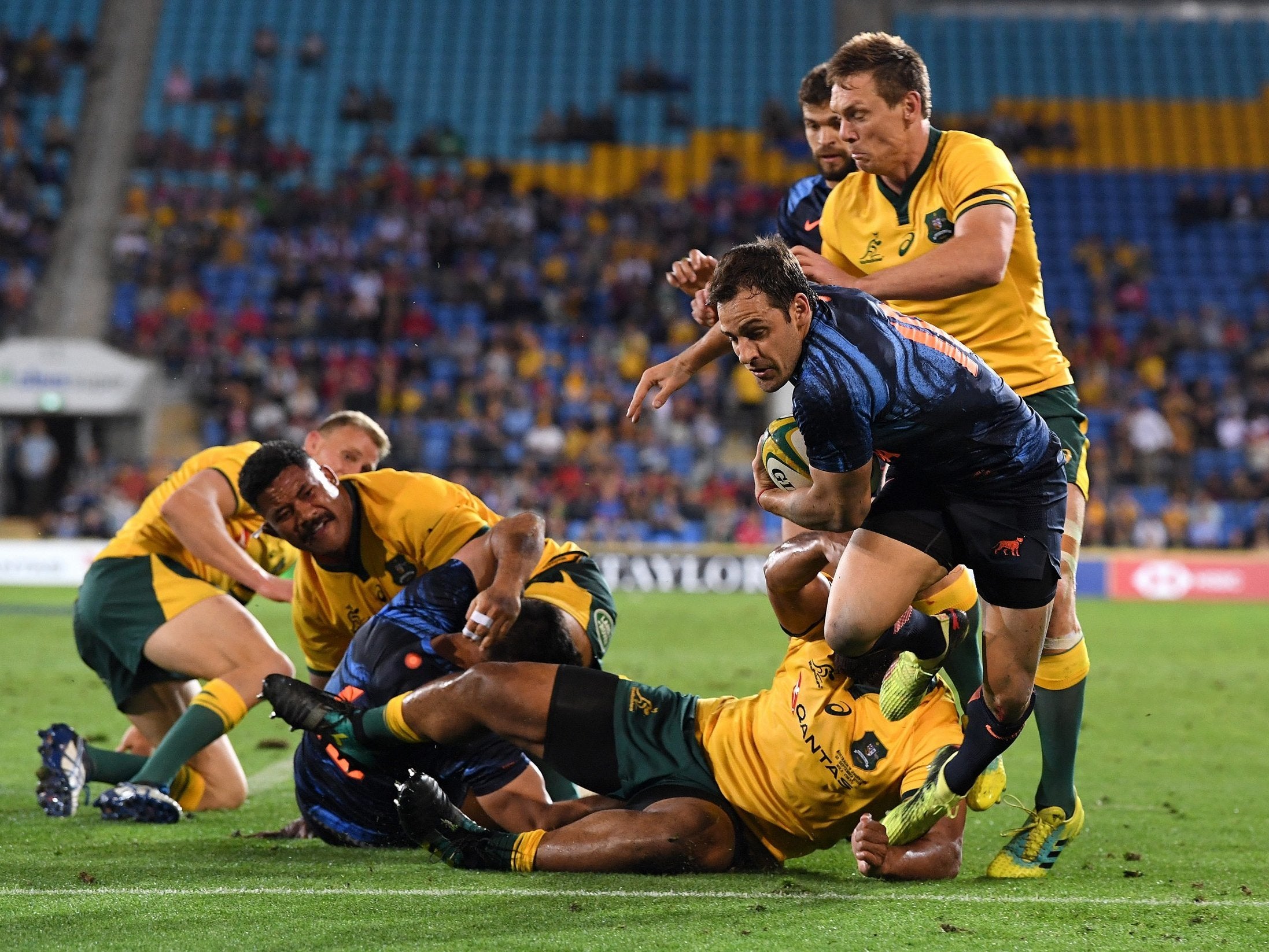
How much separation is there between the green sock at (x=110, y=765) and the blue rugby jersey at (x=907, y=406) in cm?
326

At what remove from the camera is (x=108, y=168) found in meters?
27.4

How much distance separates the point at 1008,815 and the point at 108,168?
2519cm

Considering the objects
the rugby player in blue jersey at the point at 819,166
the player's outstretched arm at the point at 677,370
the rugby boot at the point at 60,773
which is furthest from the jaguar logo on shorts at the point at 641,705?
the rugby boot at the point at 60,773

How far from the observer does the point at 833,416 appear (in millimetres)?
3916

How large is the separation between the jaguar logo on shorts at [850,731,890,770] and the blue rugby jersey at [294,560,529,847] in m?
1.15

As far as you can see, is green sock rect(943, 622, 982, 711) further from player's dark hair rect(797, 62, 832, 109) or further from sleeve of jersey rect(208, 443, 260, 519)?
sleeve of jersey rect(208, 443, 260, 519)

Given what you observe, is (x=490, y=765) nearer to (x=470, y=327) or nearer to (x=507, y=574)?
(x=507, y=574)

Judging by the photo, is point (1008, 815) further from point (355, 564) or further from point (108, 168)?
point (108, 168)

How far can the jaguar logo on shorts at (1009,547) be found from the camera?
4305 mm

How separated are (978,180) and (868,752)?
6.18 feet

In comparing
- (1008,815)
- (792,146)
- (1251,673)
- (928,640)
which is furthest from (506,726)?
(792,146)

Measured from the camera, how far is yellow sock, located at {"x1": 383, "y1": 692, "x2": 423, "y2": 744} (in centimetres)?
461

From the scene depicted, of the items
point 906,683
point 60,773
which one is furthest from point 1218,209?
point 60,773

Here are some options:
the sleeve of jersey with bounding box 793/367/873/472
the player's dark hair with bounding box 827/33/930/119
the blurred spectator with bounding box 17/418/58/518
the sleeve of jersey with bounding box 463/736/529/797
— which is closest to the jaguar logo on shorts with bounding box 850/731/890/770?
the sleeve of jersey with bounding box 793/367/873/472
